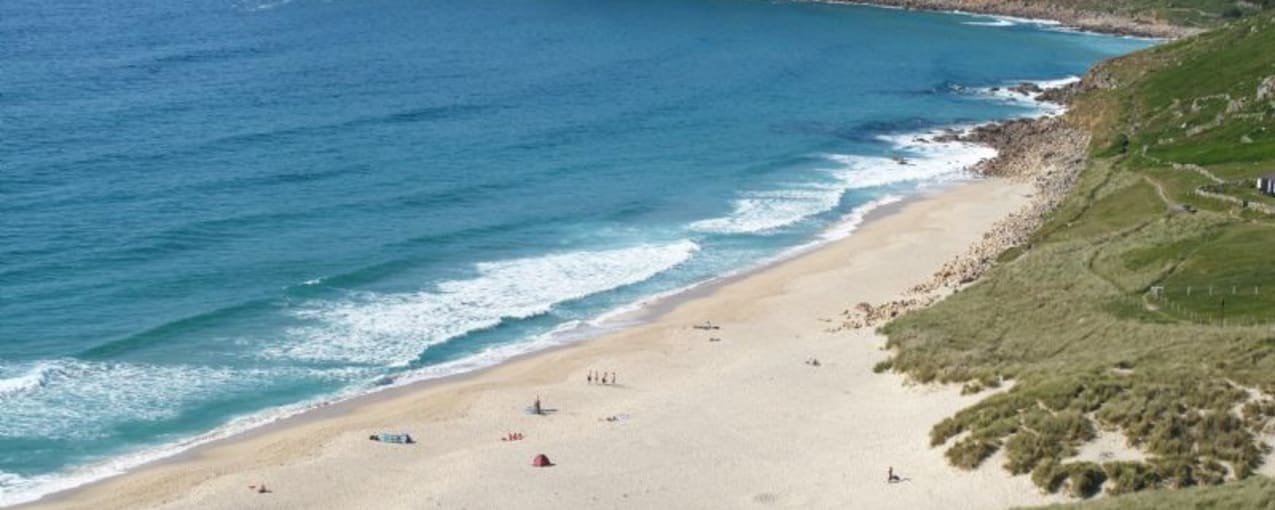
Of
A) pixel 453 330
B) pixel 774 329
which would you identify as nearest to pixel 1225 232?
pixel 774 329

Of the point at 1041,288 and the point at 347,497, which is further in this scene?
the point at 1041,288

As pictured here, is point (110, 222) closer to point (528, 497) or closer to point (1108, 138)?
point (528, 497)

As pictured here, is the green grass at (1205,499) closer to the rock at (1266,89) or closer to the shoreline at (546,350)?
the shoreline at (546,350)

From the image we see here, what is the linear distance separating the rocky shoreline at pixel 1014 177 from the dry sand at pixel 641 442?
382 cm

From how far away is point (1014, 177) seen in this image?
101375 millimetres

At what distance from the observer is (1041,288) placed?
206ft

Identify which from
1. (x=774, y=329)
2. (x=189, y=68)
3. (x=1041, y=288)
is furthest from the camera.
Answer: (x=189, y=68)

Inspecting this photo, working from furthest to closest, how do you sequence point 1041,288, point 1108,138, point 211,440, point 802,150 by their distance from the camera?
point 802,150
point 1108,138
point 1041,288
point 211,440

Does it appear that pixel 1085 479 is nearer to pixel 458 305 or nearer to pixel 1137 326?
pixel 1137 326

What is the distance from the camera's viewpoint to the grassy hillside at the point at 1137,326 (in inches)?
1652

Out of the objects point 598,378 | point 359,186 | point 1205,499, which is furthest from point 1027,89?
point 1205,499

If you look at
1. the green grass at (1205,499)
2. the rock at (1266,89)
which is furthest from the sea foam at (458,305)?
the rock at (1266,89)

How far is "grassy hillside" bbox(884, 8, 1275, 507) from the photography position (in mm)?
41969

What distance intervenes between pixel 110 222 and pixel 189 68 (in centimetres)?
4828
